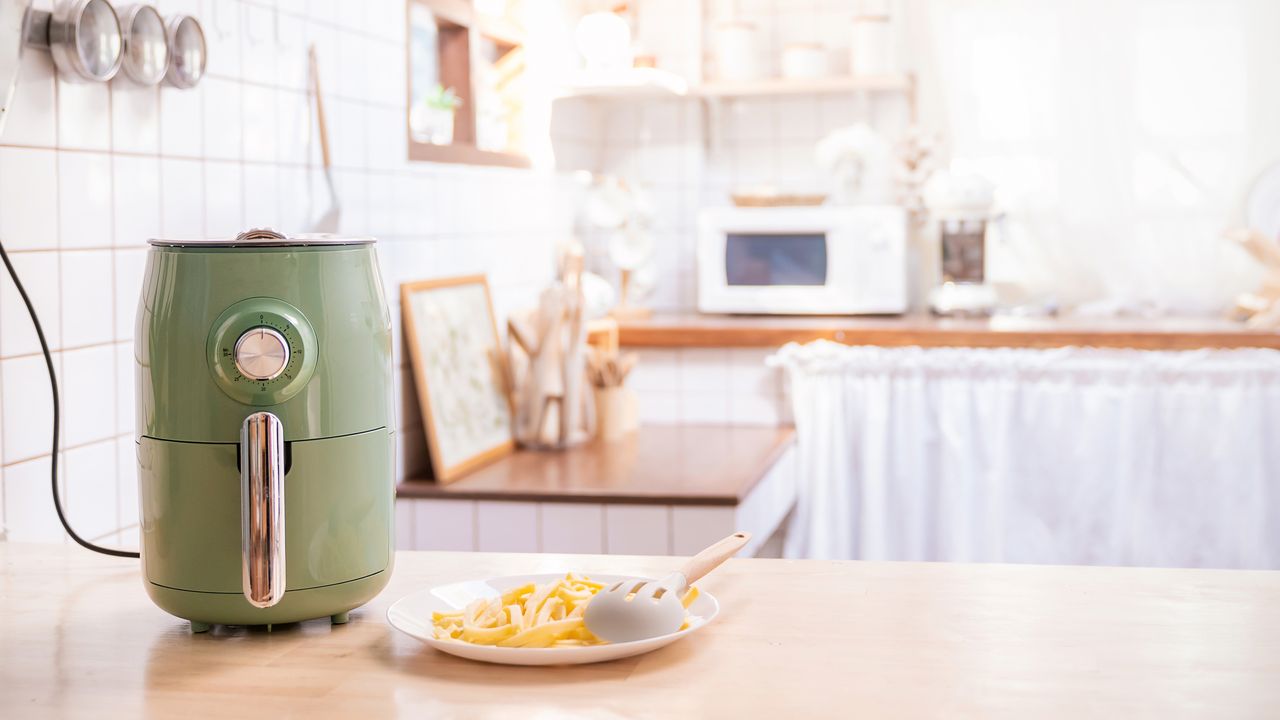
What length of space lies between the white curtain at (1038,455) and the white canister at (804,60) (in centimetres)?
86

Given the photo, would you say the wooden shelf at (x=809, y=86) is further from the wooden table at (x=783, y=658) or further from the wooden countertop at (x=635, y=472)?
the wooden table at (x=783, y=658)

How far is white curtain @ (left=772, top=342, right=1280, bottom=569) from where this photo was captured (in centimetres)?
271

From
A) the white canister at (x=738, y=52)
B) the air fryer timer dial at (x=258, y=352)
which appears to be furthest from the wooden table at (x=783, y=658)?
the white canister at (x=738, y=52)

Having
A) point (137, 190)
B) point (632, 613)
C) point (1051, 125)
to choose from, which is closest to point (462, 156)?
point (137, 190)

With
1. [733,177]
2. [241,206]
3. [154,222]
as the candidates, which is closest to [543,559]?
[154,222]

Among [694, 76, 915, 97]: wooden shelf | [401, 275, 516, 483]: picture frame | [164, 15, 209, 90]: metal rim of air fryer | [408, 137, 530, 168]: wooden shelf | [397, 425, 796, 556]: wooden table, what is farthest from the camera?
[694, 76, 915, 97]: wooden shelf

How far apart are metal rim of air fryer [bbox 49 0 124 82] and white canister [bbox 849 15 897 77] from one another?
229 cm

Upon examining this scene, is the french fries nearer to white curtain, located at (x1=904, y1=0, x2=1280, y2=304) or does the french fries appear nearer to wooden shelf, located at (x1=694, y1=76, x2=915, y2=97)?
wooden shelf, located at (x1=694, y1=76, x2=915, y2=97)

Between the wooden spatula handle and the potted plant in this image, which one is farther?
the potted plant

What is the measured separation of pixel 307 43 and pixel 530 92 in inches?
44.3

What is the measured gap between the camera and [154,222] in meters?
1.57

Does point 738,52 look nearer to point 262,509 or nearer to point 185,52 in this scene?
point 185,52

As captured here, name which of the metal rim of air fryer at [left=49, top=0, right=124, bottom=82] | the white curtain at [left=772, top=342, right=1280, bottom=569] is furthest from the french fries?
the white curtain at [left=772, top=342, right=1280, bottom=569]

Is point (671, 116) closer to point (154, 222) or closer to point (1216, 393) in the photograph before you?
point (1216, 393)
